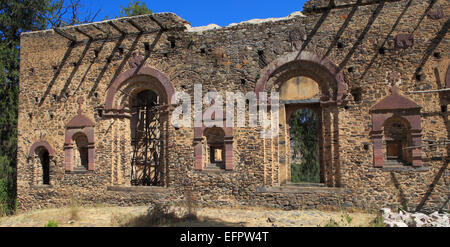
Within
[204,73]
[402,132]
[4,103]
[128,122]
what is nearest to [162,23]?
[204,73]

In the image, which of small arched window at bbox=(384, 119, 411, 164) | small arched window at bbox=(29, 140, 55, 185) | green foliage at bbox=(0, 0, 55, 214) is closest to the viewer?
small arched window at bbox=(384, 119, 411, 164)

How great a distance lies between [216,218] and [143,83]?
510cm

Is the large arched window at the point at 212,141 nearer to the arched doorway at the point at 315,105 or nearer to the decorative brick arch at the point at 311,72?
the arched doorway at the point at 315,105

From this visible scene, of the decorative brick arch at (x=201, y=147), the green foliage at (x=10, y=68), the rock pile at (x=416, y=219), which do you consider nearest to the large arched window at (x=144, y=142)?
the decorative brick arch at (x=201, y=147)

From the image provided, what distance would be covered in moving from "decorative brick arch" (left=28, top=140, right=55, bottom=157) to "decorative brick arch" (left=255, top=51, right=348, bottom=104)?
7300mm

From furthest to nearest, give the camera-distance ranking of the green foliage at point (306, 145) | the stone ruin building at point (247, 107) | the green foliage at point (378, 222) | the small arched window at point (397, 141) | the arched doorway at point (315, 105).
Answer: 1. the green foliage at point (306, 145)
2. the arched doorway at point (315, 105)
3. the small arched window at point (397, 141)
4. the stone ruin building at point (247, 107)
5. the green foliage at point (378, 222)

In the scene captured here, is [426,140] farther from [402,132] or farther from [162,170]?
[162,170]

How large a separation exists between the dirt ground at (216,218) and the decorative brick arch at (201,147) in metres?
1.25

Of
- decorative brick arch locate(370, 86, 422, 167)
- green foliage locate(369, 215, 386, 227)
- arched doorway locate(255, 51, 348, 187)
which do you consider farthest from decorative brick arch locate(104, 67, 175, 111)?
green foliage locate(369, 215, 386, 227)

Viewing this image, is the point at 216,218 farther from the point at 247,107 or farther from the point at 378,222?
the point at 378,222

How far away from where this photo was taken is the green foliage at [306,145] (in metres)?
17.5

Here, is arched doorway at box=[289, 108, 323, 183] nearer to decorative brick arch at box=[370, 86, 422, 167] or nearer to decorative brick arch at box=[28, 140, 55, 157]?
decorative brick arch at box=[370, 86, 422, 167]

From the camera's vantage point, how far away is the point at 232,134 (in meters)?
9.60

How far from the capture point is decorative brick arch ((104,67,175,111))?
10.4 metres
